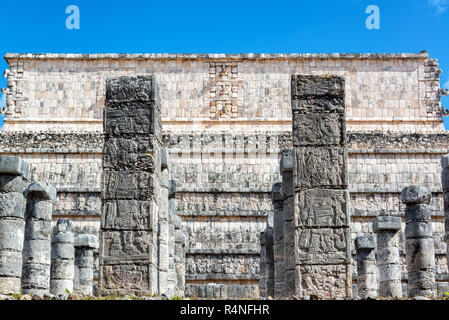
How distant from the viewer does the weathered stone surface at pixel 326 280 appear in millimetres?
10750

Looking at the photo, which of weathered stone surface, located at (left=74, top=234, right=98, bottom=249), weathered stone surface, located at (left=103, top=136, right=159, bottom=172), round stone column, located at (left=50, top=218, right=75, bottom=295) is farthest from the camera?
weathered stone surface, located at (left=74, top=234, right=98, bottom=249)

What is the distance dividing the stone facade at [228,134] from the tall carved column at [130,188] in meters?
10.4

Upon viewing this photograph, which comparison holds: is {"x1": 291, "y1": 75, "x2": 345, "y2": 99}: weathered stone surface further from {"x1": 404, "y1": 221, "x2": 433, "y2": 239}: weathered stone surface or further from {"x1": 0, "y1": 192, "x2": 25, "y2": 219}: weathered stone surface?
{"x1": 404, "y1": 221, "x2": 433, "y2": 239}: weathered stone surface

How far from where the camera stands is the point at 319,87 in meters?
11.5

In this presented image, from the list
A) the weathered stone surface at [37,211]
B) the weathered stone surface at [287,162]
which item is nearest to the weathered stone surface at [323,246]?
the weathered stone surface at [287,162]

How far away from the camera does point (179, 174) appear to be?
26078 millimetres

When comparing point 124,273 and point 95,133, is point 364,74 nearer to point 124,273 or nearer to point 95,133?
point 95,133

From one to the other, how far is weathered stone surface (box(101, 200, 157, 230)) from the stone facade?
10370 mm

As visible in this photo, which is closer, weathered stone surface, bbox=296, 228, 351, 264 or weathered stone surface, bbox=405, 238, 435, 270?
weathered stone surface, bbox=296, 228, 351, 264

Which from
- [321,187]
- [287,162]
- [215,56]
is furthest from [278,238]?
[215,56]

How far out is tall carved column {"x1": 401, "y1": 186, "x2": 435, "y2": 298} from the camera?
1590 centimetres

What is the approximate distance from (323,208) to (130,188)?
2949mm

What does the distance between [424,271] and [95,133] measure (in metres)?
15.2

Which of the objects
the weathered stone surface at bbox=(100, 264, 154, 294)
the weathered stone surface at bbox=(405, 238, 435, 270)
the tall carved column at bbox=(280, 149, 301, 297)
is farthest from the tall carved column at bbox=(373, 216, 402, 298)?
the weathered stone surface at bbox=(100, 264, 154, 294)
